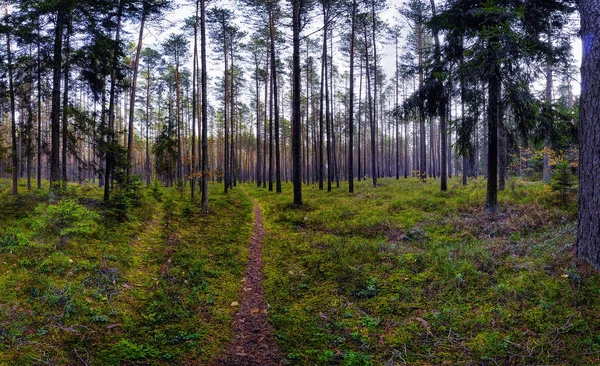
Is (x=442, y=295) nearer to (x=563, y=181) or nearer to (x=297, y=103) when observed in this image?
(x=563, y=181)

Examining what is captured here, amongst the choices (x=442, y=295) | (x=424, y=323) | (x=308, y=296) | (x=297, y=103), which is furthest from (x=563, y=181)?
(x=297, y=103)

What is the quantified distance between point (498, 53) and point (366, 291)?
756 cm

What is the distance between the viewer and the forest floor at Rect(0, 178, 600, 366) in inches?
143

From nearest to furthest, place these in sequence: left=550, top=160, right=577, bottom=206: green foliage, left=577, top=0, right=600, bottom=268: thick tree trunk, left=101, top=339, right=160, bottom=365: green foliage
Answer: left=101, top=339, right=160, bottom=365: green foliage, left=577, top=0, right=600, bottom=268: thick tree trunk, left=550, top=160, right=577, bottom=206: green foliage

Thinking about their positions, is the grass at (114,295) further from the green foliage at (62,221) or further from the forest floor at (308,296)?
the green foliage at (62,221)

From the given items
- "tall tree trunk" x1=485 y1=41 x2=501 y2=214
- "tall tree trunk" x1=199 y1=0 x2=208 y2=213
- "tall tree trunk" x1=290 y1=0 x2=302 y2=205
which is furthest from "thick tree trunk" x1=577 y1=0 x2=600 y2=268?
"tall tree trunk" x1=199 y1=0 x2=208 y2=213

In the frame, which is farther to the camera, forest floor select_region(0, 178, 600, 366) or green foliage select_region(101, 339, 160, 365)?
forest floor select_region(0, 178, 600, 366)

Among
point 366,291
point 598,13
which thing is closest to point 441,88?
point 598,13

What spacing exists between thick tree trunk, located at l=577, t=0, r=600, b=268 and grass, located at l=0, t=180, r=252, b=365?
19.0ft

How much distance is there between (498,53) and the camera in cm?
813

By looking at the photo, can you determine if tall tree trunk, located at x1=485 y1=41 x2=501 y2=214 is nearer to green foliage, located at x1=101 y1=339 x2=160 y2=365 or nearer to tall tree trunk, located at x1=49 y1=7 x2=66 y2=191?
green foliage, located at x1=101 y1=339 x2=160 y2=365

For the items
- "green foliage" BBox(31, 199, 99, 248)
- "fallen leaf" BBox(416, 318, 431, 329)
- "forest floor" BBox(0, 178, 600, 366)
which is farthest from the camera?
"green foliage" BBox(31, 199, 99, 248)

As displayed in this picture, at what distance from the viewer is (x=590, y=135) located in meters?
4.62

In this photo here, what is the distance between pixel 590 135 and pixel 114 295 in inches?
327
